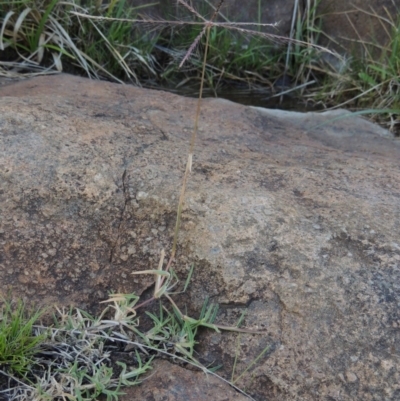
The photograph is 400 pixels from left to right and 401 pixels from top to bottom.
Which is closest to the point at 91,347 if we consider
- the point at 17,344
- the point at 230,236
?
the point at 17,344

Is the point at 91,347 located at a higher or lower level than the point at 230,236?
lower

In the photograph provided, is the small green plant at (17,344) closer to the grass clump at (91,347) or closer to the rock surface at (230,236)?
the grass clump at (91,347)

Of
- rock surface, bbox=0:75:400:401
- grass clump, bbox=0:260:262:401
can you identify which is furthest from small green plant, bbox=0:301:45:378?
rock surface, bbox=0:75:400:401

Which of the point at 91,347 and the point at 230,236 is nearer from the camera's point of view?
the point at 91,347

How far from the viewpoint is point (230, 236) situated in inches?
54.2

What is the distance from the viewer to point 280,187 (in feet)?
5.04

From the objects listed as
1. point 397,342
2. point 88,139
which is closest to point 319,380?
Answer: point 397,342

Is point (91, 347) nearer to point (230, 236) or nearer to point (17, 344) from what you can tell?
point (17, 344)

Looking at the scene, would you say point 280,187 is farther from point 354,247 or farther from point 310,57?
point 310,57

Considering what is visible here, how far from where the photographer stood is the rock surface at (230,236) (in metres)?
1.22

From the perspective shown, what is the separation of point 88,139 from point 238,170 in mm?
414

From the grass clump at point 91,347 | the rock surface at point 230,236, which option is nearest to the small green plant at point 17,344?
the grass clump at point 91,347

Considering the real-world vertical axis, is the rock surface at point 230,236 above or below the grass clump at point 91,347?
above

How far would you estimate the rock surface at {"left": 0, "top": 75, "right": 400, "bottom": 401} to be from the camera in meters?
1.22
